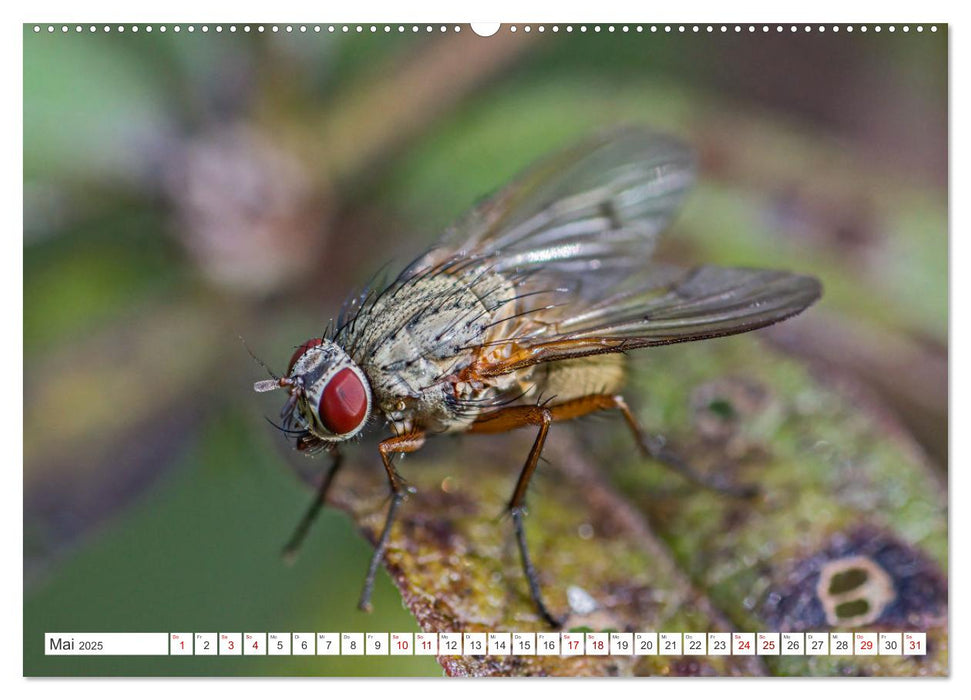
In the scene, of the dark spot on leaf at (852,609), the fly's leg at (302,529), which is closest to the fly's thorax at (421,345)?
the fly's leg at (302,529)

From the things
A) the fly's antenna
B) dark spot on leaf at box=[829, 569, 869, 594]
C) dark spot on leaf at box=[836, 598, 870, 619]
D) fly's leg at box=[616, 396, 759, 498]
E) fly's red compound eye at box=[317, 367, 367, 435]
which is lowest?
dark spot on leaf at box=[836, 598, 870, 619]

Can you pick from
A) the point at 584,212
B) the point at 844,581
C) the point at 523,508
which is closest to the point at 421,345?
the point at 523,508

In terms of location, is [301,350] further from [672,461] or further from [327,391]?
[672,461]

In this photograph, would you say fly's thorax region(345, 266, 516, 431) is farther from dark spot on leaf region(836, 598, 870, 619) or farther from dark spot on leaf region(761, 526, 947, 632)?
dark spot on leaf region(836, 598, 870, 619)

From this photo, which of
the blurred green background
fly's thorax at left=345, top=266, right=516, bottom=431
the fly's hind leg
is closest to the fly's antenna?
the blurred green background

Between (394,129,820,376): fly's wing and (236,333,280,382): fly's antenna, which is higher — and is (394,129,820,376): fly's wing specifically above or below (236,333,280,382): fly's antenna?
above

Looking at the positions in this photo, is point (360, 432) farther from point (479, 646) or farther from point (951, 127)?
point (951, 127)
